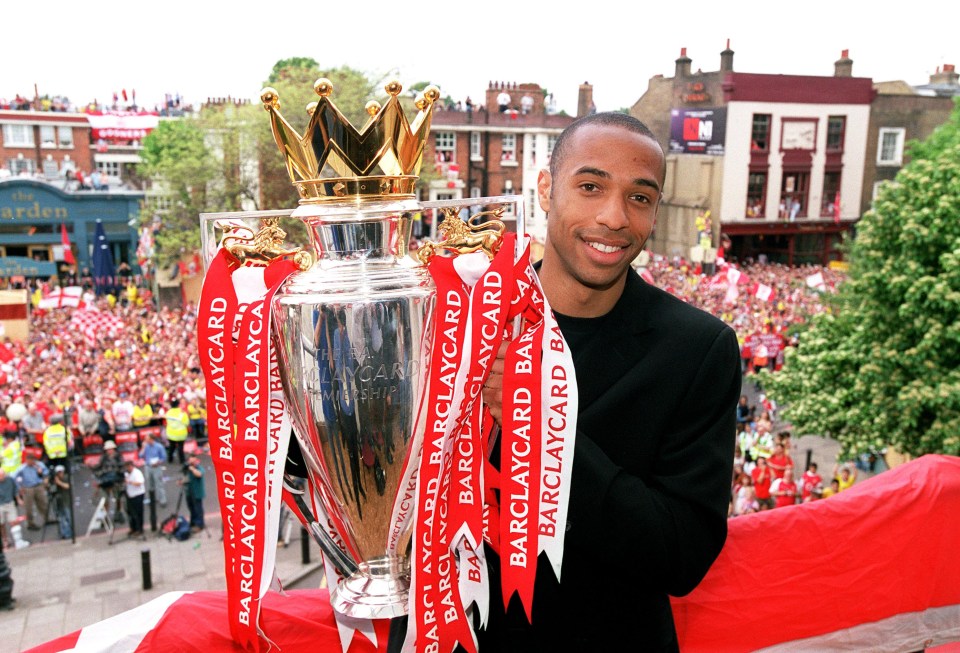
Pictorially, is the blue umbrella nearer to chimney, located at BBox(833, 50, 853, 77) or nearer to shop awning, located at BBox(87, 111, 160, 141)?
shop awning, located at BBox(87, 111, 160, 141)

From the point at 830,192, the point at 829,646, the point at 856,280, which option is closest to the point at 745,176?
the point at 830,192

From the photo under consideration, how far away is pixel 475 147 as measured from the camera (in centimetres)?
3394

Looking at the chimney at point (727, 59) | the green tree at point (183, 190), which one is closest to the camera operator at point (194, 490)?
the green tree at point (183, 190)

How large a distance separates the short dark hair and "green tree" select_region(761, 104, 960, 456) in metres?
7.58

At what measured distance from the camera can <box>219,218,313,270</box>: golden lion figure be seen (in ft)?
5.86

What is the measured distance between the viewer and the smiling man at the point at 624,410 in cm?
162

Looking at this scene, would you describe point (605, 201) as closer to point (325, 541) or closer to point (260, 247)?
point (260, 247)

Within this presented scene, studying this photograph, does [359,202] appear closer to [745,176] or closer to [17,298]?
[17,298]

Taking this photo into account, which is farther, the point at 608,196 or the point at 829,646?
the point at 829,646

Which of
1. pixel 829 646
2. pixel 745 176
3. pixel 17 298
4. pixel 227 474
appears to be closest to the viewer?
pixel 227 474

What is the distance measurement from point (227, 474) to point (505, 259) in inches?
30.5

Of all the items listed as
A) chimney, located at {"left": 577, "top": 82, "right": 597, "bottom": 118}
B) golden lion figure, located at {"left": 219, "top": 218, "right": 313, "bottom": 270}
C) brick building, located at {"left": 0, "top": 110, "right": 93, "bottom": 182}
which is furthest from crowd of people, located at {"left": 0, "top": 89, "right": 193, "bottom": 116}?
golden lion figure, located at {"left": 219, "top": 218, "right": 313, "bottom": 270}

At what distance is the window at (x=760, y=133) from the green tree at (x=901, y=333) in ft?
78.3

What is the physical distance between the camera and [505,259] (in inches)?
62.7
